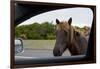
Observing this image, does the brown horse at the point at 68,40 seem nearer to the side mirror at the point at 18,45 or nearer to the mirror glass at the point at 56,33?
the mirror glass at the point at 56,33

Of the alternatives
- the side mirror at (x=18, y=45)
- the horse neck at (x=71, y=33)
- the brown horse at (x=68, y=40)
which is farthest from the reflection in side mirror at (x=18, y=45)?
the horse neck at (x=71, y=33)

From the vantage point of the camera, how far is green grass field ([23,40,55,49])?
229cm

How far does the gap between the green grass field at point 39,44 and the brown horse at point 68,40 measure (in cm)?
6

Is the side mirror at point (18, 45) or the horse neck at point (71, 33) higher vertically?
the horse neck at point (71, 33)

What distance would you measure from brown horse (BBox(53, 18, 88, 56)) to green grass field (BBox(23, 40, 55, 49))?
0.06m

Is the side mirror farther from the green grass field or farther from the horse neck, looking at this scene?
the horse neck

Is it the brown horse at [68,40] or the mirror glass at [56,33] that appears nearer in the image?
the mirror glass at [56,33]

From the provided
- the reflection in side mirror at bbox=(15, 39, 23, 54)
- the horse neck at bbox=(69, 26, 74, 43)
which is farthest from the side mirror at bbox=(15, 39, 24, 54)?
the horse neck at bbox=(69, 26, 74, 43)

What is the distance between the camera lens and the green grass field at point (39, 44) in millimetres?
2293

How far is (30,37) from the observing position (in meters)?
2.30

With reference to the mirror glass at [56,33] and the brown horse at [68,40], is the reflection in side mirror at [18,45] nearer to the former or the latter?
the mirror glass at [56,33]

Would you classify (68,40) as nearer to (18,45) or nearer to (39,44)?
(39,44)
